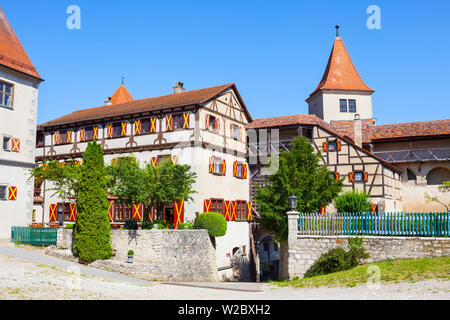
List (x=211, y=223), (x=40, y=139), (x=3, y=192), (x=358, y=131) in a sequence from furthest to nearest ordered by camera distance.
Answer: (x=358, y=131) → (x=40, y=139) → (x=3, y=192) → (x=211, y=223)

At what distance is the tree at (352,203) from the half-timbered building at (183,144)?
613cm

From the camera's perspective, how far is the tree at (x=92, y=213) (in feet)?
64.4

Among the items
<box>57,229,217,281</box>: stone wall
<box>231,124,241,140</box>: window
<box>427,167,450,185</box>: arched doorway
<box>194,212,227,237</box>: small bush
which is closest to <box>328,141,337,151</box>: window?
<box>231,124,241,140</box>: window

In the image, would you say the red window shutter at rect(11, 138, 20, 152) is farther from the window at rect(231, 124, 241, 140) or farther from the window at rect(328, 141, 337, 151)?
the window at rect(328, 141, 337, 151)

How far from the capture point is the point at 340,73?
143 ft

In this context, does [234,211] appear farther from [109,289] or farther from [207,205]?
[109,289]

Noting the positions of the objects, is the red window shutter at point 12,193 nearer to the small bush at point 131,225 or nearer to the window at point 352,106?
the small bush at point 131,225

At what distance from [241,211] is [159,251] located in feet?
28.3

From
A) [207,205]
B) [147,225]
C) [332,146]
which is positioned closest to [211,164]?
[207,205]

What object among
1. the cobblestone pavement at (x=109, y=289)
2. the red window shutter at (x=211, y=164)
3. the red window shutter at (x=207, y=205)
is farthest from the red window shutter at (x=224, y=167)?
the cobblestone pavement at (x=109, y=289)

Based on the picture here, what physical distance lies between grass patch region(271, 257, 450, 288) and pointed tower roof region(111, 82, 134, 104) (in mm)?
34260

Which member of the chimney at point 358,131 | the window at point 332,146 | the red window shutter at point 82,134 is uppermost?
the chimney at point 358,131
